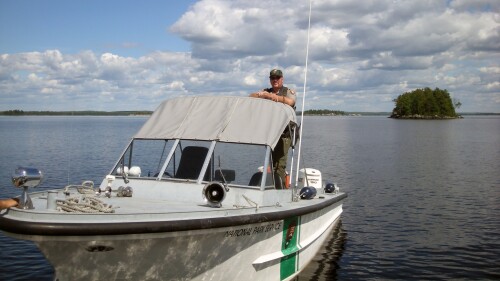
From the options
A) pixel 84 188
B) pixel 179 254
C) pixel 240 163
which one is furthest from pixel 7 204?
pixel 240 163

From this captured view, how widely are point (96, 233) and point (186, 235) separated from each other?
3.79ft

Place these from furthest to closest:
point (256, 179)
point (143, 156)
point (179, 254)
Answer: point (143, 156) < point (256, 179) < point (179, 254)

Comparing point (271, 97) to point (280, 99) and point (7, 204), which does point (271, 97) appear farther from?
point (7, 204)

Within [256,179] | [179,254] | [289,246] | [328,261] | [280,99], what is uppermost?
[280,99]

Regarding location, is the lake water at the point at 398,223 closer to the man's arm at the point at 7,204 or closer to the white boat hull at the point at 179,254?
the white boat hull at the point at 179,254

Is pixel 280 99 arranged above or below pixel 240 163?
above

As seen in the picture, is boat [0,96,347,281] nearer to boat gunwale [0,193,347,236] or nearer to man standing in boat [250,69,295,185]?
boat gunwale [0,193,347,236]

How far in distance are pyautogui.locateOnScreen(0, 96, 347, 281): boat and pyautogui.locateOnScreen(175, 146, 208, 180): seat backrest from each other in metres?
0.02

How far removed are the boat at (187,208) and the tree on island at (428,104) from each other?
176148mm

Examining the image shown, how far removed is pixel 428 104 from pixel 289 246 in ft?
585

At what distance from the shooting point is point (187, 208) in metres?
7.03

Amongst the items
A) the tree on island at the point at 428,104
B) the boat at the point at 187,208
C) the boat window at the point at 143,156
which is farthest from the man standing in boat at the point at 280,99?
the tree on island at the point at 428,104

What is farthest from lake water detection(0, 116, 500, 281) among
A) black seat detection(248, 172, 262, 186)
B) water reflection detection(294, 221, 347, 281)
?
black seat detection(248, 172, 262, 186)

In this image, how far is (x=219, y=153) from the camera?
8328 millimetres
